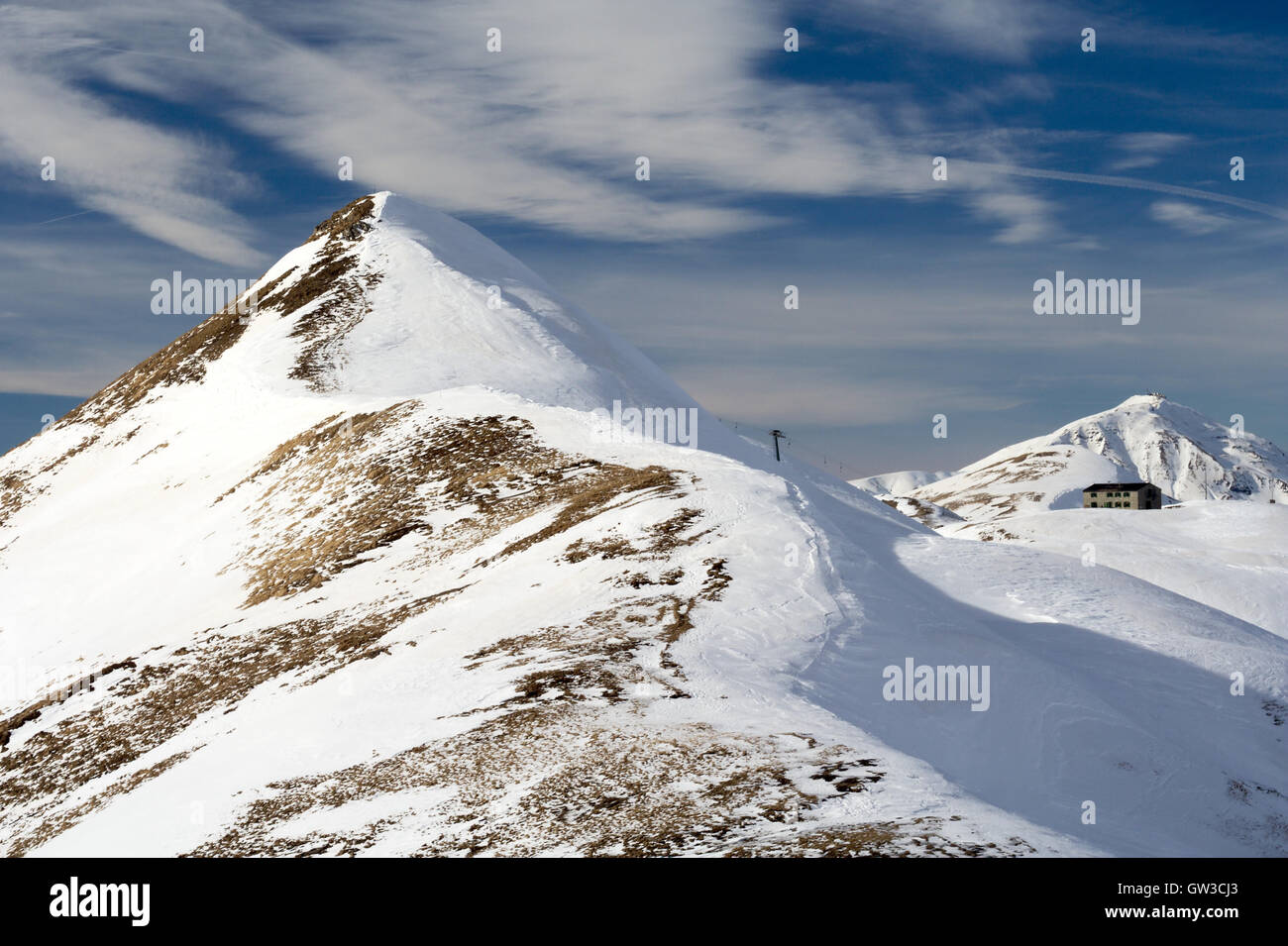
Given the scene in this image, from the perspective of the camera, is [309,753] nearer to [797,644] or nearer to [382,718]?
[382,718]

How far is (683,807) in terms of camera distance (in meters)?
13.6

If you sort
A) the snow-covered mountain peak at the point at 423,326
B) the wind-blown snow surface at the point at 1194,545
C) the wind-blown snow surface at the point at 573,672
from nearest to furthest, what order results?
the wind-blown snow surface at the point at 573,672 → the snow-covered mountain peak at the point at 423,326 → the wind-blown snow surface at the point at 1194,545

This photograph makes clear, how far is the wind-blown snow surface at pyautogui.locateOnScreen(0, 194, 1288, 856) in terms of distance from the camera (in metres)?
14.7

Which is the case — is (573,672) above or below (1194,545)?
above

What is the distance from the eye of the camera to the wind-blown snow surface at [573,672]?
14.7m

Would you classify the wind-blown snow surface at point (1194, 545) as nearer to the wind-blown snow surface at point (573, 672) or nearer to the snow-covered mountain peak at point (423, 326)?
the wind-blown snow surface at point (573, 672)

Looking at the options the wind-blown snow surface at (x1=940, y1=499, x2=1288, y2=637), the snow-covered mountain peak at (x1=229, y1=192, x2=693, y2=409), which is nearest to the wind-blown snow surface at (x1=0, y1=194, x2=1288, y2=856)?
the snow-covered mountain peak at (x1=229, y1=192, x2=693, y2=409)

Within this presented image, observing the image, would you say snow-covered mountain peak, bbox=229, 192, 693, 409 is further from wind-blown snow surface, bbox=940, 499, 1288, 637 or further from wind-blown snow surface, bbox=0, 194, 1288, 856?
wind-blown snow surface, bbox=940, 499, 1288, 637

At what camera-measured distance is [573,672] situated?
19391 mm

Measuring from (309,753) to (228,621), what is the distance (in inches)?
618

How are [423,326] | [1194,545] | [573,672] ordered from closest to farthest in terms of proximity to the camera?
1. [573,672]
2. [423,326]
3. [1194,545]

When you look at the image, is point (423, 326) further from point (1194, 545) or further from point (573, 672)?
point (1194, 545)

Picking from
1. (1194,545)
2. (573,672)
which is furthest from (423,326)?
(1194,545)

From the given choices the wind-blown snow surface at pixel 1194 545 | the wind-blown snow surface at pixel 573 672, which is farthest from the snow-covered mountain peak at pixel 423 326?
the wind-blown snow surface at pixel 1194 545
